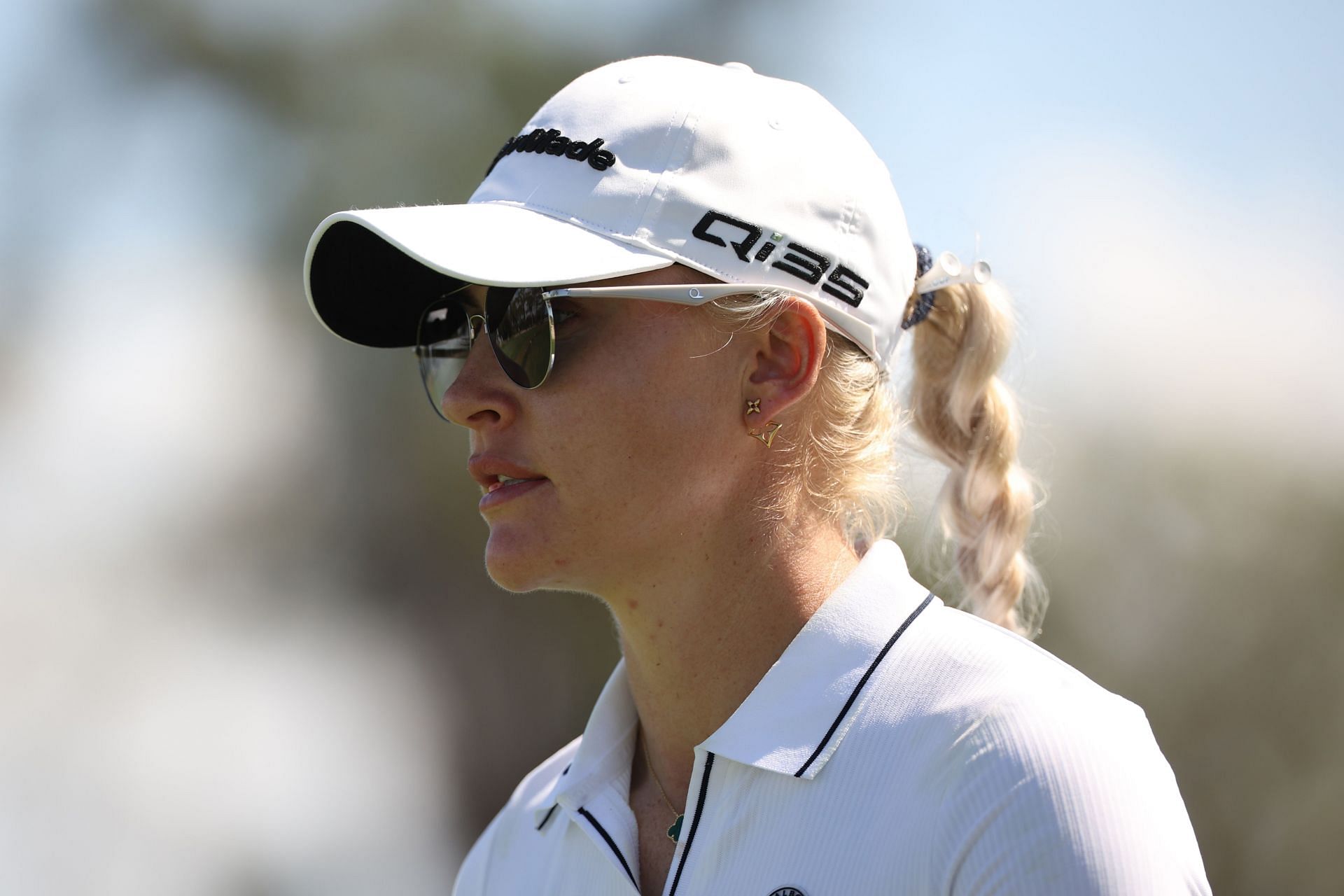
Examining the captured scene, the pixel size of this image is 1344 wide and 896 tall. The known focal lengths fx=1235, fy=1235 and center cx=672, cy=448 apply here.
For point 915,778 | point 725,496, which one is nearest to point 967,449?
point 725,496

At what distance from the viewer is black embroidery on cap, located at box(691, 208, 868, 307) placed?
6.19ft

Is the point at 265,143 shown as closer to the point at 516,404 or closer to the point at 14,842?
the point at 14,842

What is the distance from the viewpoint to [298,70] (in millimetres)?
7004

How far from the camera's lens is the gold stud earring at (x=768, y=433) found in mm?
1966

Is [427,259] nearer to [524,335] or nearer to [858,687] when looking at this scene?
[524,335]

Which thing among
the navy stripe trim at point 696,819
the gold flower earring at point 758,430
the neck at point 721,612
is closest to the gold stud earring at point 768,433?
the gold flower earring at point 758,430

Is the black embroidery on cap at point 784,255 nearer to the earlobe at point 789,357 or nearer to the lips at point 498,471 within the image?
the earlobe at point 789,357

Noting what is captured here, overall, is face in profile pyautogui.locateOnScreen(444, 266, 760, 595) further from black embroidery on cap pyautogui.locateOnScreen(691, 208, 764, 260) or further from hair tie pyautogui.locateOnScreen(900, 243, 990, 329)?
hair tie pyautogui.locateOnScreen(900, 243, 990, 329)

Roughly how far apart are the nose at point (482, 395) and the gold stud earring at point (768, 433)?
38 centimetres

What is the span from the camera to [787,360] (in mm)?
1979

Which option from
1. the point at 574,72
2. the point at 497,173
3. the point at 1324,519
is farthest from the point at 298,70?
the point at 1324,519

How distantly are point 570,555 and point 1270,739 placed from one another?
547cm

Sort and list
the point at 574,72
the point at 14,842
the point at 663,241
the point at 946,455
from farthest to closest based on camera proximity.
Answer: the point at 574,72 → the point at 14,842 → the point at 946,455 → the point at 663,241

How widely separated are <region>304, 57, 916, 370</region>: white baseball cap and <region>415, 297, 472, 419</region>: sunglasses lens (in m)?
0.21
